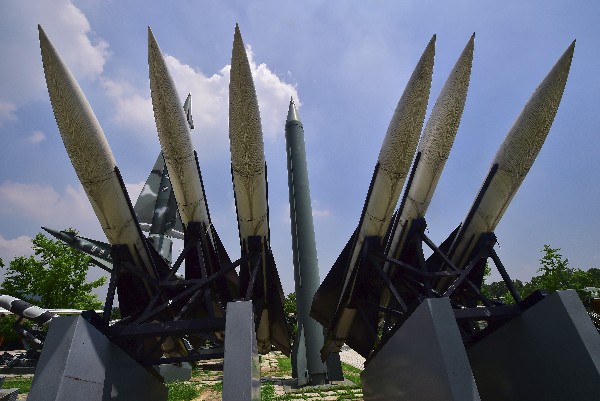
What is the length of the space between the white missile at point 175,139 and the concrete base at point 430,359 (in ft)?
12.5

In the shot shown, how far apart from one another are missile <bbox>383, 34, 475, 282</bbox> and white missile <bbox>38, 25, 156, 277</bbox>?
4441 mm

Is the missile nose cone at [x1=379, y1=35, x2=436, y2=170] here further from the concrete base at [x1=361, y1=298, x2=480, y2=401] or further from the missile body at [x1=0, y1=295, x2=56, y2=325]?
the missile body at [x1=0, y1=295, x2=56, y2=325]

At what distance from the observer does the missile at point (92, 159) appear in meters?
4.55

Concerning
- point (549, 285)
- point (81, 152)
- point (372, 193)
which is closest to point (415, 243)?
point (372, 193)

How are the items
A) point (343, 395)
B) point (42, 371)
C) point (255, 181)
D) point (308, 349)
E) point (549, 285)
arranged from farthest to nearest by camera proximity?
1. point (549, 285)
2. point (308, 349)
3. point (343, 395)
4. point (255, 181)
5. point (42, 371)

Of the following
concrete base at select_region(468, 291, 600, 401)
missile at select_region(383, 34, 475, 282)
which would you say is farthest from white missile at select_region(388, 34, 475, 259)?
concrete base at select_region(468, 291, 600, 401)

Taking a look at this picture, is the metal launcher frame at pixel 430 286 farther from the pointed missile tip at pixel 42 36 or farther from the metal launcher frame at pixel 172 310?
the pointed missile tip at pixel 42 36

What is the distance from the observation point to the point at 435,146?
18.3 feet

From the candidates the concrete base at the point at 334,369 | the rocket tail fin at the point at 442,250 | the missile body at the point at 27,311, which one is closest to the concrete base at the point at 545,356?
the rocket tail fin at the point at 442,250

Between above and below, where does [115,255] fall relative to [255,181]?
below

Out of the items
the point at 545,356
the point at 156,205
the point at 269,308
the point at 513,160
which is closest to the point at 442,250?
the point at 513,160

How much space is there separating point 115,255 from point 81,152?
5.80 ft

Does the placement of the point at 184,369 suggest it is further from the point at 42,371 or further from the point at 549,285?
the point at 549,285

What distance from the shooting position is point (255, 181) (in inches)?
219
